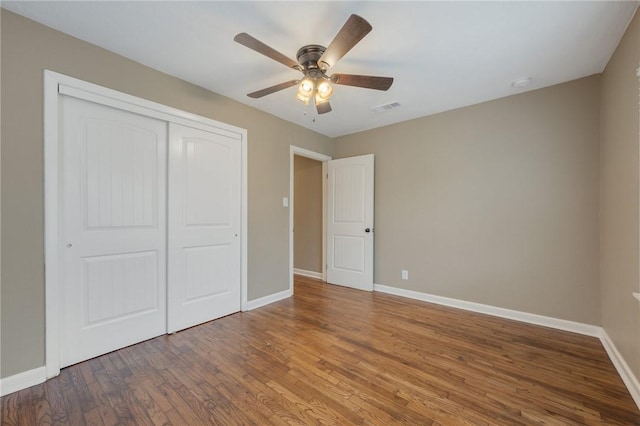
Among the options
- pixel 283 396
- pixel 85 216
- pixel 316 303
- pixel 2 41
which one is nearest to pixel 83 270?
pixel 85 216

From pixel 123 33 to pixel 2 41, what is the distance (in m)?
0.69

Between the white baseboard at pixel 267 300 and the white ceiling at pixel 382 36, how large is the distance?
8.12ft

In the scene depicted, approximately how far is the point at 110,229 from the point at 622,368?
4.06m

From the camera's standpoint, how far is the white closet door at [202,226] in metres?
2.61

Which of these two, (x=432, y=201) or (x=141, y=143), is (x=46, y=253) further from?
(x=432, y=201)

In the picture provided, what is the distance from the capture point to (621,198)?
6.47ft

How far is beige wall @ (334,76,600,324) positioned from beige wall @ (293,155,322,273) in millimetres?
1231

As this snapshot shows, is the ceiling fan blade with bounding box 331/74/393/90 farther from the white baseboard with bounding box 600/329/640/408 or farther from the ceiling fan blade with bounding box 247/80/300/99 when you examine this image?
the white baseboard with bounding box 600/329/640/408

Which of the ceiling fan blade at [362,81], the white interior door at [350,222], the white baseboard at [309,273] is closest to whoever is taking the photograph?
the ceiling fan blade at [362,81]

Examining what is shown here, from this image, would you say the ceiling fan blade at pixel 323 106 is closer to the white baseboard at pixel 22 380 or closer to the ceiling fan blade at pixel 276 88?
the ceiling fan blade at pixel 276 88

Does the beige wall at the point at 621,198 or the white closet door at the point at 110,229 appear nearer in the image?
the beige wall at the point at 621,198

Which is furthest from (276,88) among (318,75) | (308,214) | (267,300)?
(308,214)

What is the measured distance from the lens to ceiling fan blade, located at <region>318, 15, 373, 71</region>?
4.65 feet

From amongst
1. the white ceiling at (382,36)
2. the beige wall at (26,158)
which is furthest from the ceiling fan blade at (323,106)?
the beige wall at (26,158)
